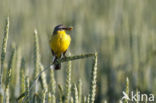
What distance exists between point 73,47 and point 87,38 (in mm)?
481

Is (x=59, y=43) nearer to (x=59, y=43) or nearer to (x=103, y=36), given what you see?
(x=59, y=43)

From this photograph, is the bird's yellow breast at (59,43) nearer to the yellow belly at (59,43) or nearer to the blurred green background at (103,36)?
the yellow belly at (59,43)

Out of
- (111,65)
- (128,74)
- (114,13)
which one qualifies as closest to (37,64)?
(128,74)

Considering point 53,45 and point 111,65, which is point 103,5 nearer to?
point 111,65

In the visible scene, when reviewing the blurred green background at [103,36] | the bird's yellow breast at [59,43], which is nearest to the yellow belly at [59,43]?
the bird's yellow breast at [59,43]

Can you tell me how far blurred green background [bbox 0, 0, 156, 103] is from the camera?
3617 millimetres

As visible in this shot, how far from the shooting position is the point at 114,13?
564 cm

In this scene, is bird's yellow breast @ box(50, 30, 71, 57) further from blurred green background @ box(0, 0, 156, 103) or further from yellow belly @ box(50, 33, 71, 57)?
blurred green background @ box(0, 0, 156, 103)

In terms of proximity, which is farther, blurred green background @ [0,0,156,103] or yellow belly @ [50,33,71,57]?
blurred green background @ [0,0,156,103]

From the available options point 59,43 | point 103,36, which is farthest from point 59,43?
point 103,36

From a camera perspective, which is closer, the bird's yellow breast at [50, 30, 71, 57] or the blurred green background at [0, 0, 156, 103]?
the bird's yellow breast at [50, 30, 71, 57]

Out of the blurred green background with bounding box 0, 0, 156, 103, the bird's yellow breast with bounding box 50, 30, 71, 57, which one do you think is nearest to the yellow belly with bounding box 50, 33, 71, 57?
the bird's yellow breast with bounding box 50, 30, 71, 57

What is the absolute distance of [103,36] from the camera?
4660 millimetres

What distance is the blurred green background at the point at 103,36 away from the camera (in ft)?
11.9
